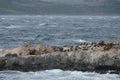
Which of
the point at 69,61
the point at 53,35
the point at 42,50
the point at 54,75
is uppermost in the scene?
the point at 42,50

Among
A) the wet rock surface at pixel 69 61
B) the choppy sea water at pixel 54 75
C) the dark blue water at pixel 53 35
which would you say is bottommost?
the dark blue water at pixel 53 35

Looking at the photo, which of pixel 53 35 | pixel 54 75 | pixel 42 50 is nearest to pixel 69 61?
pixel 54 75

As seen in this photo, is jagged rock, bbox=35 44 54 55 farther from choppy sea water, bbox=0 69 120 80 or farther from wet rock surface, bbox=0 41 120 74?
choppy sea water, bbox=0 69 120 80

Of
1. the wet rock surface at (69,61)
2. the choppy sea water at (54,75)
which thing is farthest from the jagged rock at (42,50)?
the choppy sea water at (54,75)

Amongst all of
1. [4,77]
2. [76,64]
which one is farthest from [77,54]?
[4,77]

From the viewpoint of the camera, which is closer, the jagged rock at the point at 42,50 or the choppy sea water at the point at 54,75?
the choppy sea water at the point at 54,75

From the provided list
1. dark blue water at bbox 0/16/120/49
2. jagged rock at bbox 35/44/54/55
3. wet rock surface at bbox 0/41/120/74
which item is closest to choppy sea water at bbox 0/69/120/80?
wet rock surface at bbox 0/41/120/74

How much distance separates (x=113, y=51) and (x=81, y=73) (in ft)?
9.87

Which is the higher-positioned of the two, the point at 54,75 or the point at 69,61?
the point at 69,61

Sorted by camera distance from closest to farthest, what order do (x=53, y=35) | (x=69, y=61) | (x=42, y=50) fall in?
(x=69, y=61)
(x=42, y=50)
(x=53, y=35)

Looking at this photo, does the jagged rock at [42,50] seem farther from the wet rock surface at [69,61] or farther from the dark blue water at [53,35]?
the dark blue water at [53,35]

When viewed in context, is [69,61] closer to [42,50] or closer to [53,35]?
[42,50]

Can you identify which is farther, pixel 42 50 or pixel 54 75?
pixel 42 50

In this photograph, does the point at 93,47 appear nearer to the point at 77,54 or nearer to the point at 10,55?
the point at 77,54
